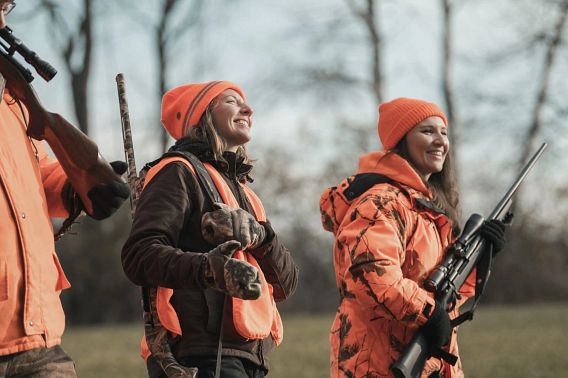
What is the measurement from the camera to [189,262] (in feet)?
10.8

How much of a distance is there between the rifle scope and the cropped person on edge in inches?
1.5

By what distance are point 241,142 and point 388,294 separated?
0.95 metres

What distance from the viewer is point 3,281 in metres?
3.15

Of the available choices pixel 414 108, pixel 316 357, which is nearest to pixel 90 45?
pixel 316 357

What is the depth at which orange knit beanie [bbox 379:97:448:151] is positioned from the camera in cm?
491

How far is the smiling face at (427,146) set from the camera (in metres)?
4.87

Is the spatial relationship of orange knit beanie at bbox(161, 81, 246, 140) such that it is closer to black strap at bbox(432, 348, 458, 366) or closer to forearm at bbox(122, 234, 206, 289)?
forearm at bbox(122, 234, 206, 289)

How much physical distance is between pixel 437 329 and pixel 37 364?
1866 mm

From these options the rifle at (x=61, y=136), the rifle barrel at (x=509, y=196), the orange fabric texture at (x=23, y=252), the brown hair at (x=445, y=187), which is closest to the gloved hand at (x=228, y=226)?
the rifle at (x=61, y=136)

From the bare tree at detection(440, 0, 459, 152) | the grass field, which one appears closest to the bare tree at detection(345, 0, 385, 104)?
the bare tree at detection(440, 0, 459, 152)

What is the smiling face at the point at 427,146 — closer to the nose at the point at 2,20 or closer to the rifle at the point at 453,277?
the rifle at the point at 453,277

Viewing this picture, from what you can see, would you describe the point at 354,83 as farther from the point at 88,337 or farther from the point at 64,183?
the point at 64,183

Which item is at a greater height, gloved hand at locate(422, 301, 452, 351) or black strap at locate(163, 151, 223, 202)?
black strap at locate(163, 151, 223, 202)

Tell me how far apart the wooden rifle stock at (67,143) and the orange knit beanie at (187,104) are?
0.54m
